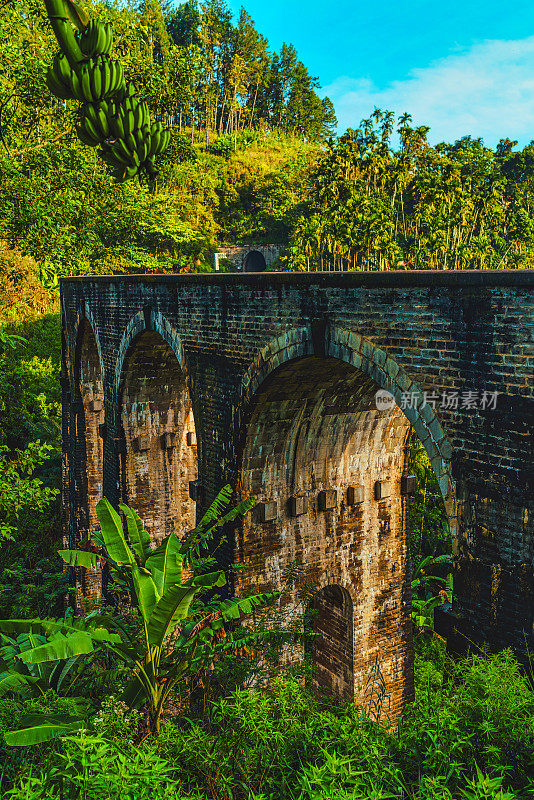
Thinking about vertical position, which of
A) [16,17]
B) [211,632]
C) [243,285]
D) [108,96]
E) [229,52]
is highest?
[229,52]

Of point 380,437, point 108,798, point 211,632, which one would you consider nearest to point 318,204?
point 380,437

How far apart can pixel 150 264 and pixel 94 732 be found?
16.1m

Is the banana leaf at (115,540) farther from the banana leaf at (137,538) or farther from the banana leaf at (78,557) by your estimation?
the banana leaf at (78,557)

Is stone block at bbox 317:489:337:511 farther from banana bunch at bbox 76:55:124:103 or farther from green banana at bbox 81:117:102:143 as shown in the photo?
banana bunch at bbox 76:55:124:103

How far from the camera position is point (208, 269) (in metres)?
38.1

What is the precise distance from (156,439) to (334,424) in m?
4.57

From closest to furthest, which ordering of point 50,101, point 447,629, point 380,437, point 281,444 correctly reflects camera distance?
point 447,629 < point 281,444 < point 380,437 < point 50,101

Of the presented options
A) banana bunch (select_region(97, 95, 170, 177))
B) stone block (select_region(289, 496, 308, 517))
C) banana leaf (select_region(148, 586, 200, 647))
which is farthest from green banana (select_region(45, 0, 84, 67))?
stone block (select_region(289, 496, 308, 517))

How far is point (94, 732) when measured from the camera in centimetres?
421

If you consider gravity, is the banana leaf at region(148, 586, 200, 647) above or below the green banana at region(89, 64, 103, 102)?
below

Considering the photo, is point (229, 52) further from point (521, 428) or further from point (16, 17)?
point (521, 428)

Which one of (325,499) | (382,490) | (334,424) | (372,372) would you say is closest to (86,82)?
(372,372)

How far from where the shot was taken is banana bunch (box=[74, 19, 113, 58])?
340cm

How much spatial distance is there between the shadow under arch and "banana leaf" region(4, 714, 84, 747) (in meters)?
6.47
